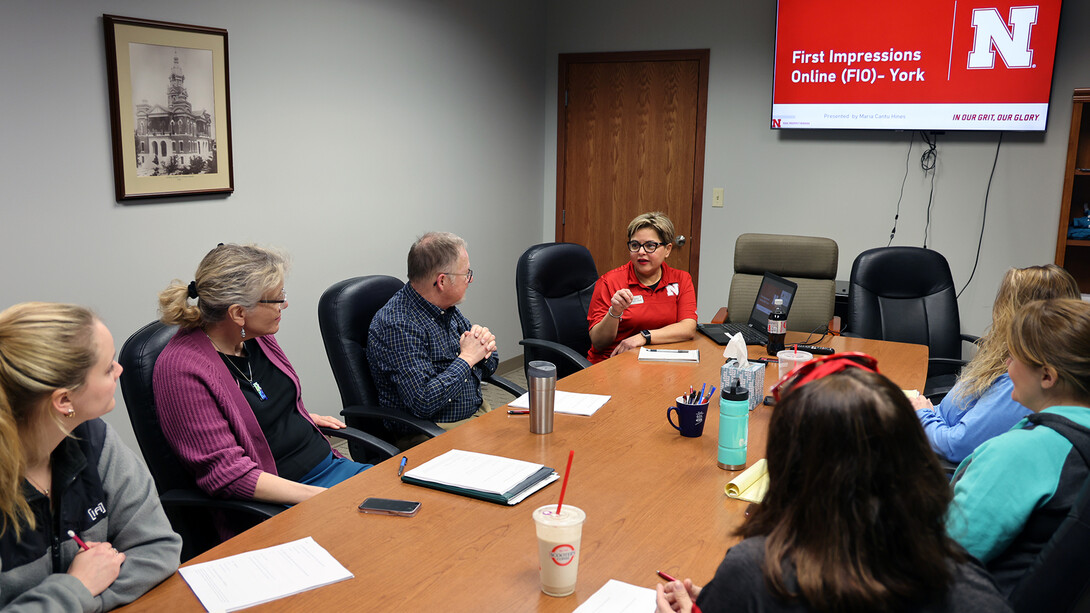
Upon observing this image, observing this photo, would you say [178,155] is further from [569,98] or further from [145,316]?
[569,98]

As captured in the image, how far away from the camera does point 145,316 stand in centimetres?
326

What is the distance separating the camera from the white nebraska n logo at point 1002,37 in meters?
4.28

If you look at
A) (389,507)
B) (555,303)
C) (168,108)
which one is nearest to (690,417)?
(389,507)

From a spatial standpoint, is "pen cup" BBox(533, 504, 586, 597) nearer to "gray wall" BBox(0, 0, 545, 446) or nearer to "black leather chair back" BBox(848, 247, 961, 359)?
"gray wall" BBox(0, 0, 545, 446)

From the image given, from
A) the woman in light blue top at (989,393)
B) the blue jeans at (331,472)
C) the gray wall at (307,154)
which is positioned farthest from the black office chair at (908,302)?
the blue jeans at (331,472)

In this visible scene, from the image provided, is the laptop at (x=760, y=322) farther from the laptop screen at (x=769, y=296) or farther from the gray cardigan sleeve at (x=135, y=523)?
the gray cardigan sleeve at (x=135, y=523)

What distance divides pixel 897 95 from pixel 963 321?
1.37m

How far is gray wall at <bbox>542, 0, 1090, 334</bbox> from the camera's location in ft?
14.7

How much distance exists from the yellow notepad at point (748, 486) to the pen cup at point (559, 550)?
20.6 inches

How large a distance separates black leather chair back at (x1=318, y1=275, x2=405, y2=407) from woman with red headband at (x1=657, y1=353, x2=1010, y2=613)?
1783 millimetres

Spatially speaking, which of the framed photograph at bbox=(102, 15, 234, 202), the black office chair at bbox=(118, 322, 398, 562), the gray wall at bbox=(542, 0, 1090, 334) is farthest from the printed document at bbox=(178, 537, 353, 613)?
the gray wall at bbox=(542, 0, 1090, 334)

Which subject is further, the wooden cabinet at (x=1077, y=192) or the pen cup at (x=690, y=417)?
the wooden cabinet at (x=1077, y=192)

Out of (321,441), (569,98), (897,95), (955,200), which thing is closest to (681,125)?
(569,98)

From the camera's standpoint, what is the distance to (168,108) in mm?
3229
